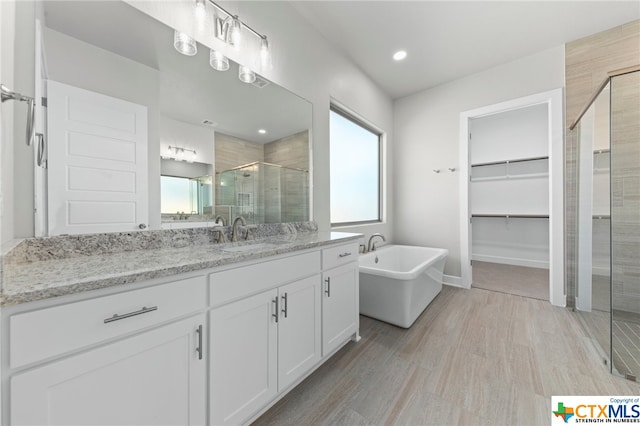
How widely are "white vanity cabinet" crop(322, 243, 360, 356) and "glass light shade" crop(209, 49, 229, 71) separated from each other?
54.9 inches

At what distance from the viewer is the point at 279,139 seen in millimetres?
2045

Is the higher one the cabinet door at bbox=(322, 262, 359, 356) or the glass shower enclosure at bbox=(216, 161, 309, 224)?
the glass shower enclosure at bbox=(216, 161, 309, 224)

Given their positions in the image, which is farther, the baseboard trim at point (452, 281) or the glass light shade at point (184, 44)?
the baseboard trim at point (452, 281)

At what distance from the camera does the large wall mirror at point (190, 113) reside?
1093 mm

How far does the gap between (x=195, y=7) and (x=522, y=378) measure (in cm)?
306

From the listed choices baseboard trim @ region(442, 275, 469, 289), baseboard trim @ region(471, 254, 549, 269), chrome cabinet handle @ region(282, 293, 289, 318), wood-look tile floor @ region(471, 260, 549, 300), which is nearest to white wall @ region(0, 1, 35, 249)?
chrome cabinet handle @ region(282, 293, 289, 318)

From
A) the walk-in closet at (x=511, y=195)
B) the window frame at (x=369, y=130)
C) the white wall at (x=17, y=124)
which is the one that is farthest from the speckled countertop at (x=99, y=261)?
the walk-in closet at (x=511, y=195)

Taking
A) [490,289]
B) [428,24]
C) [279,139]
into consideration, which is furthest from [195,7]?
[490,289]

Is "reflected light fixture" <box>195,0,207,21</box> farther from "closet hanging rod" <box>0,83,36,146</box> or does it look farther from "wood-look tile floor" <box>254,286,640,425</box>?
"wood-look tile floor" <box>254,286,640,425</box>

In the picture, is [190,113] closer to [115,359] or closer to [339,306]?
[115,359]

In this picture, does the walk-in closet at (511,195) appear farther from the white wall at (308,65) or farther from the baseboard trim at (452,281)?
the white wall at (308,65)

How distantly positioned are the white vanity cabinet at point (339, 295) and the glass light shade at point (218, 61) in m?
1.39

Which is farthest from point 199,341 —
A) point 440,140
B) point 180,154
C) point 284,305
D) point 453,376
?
point 440,140

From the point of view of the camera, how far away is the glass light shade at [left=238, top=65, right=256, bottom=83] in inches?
67.4
